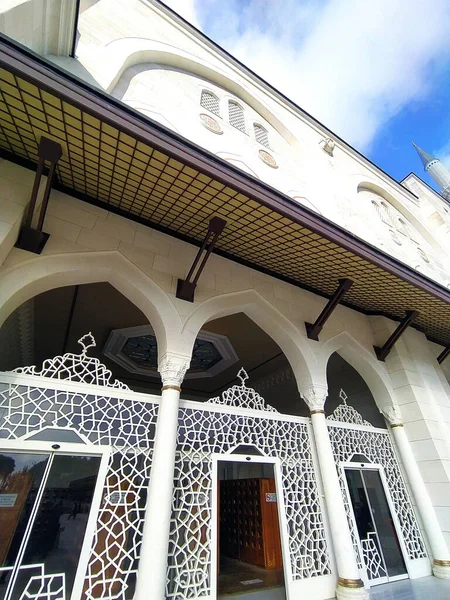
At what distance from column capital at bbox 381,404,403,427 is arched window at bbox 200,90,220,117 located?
16.4 feet

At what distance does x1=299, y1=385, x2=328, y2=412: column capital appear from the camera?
354 centimetres

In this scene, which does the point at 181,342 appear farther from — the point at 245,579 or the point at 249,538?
the point at 249,538

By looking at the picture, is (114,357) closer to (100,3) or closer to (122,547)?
(122,547)

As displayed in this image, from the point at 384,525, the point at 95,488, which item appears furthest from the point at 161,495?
the point at 384,525

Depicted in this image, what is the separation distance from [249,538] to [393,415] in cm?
253

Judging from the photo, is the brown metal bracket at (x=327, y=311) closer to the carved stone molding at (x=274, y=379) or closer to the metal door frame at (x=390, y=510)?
the metal door frame at (x=390, y=510)

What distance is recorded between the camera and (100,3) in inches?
168

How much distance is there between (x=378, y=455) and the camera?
12.7ft

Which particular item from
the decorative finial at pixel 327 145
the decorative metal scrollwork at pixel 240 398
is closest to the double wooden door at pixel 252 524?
the decorative metal scrollwork at pixel 240 398

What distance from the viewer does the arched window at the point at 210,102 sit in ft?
16.3

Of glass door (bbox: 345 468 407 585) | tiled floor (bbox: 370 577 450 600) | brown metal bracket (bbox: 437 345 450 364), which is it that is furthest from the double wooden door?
brown metal bracket (bbox: 437 345 450 364)

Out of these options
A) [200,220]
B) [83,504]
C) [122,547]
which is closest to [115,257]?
[200,220]

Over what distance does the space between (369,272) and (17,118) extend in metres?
3.39

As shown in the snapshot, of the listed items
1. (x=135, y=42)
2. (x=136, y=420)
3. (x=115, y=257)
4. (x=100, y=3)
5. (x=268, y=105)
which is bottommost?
(x=136, y=420)
